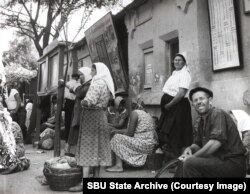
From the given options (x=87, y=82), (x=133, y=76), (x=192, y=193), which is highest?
(x=133, y=76)

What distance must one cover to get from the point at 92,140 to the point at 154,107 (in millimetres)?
3319

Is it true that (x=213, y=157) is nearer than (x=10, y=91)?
Yes

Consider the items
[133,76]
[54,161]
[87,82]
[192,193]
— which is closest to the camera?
[192,193]

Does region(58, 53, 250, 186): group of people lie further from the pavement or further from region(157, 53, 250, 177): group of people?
the pavement

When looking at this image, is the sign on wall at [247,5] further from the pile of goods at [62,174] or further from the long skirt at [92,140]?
the pile of goods at [62,174]

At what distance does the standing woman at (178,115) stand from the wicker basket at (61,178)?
1.64 m

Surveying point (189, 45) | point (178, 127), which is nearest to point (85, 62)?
point (189, 45)

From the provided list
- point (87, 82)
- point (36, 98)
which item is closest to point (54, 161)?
point (87, 82)

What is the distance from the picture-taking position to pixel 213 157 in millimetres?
3162

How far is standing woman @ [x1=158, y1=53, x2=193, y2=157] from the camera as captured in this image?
5207 millimetres

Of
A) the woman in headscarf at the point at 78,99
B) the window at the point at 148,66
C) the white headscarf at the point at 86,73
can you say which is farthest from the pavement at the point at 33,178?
the window at the point at 148,66

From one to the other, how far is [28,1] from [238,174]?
13.8 metres

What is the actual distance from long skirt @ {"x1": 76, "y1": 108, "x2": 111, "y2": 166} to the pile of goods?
182mm

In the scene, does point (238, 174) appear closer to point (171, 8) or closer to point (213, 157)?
point (213, 157)
